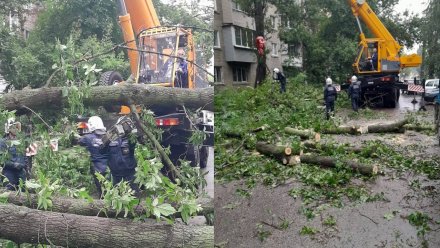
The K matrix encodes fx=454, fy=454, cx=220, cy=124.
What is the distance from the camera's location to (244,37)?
4.74ft

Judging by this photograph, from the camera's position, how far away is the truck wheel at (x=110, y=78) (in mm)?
1631

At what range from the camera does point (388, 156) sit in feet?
5.30

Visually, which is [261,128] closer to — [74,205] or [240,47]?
[240,47]

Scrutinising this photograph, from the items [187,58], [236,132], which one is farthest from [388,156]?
[187,58]

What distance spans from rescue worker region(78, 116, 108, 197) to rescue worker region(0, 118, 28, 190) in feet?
0.71

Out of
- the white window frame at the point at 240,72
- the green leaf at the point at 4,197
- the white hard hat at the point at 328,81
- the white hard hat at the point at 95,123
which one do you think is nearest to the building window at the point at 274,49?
the white window frame at the point at 240,72

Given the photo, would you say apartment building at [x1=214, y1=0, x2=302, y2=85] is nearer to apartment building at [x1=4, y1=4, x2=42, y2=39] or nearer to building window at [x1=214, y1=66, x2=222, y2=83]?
building window at [x1=214, y1=66, x2=222, y2=83]

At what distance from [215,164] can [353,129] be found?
0.51 metres

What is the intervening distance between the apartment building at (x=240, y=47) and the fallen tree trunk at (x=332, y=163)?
39 centimetres

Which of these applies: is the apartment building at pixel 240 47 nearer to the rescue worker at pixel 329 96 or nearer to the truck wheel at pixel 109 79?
the rescue worker at pixel 329 96

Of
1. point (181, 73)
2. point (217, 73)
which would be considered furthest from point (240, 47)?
point (181, 73)

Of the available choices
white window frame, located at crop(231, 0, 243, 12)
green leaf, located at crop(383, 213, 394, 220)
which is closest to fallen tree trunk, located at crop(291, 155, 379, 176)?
green leaf, located at crop(383, 213, 394, 220)

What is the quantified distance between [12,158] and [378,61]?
132cm

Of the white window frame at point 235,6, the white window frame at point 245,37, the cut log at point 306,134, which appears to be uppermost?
the white window frame at point 235,6
